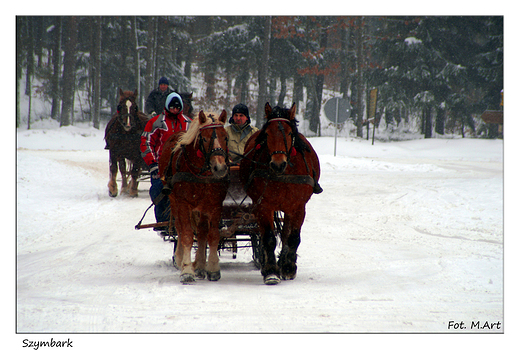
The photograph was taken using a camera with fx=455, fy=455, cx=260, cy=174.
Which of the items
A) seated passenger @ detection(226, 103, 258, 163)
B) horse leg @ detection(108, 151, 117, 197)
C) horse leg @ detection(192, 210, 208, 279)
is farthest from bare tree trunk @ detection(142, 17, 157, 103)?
horse leg @ detection(192, 210, 208, 279)

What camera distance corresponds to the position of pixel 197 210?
5.13 meters

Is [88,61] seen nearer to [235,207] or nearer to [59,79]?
[59,79]

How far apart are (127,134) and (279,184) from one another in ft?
26.2

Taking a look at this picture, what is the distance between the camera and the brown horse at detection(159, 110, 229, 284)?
4.89m

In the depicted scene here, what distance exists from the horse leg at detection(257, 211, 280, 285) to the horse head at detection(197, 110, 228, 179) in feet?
2.76

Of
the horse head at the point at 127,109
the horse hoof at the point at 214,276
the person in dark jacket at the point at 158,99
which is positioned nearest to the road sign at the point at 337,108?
the horse head at the point at 127,109

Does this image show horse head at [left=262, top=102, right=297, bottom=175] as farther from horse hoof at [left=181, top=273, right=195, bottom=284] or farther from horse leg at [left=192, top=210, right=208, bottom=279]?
horse hoof at [left=181, top=273, right=195, bottom=284]

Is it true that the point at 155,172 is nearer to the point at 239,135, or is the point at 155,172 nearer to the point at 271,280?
the point at 239,135

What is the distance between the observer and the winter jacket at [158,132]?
6.34 metres

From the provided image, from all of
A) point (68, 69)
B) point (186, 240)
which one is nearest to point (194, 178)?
point (186, 240)

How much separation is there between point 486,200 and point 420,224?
92.4 inches

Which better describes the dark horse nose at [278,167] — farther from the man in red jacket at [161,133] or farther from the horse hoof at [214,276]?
the man in red jacket at [161,133]

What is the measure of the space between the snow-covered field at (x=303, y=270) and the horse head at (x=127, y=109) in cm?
209

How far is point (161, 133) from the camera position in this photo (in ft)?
20.9
